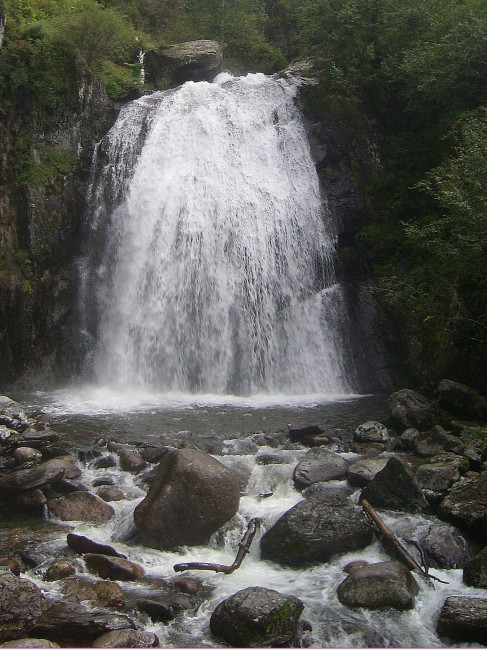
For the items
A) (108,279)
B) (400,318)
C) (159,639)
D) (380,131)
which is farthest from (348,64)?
(159,639)

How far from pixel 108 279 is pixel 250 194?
5.42 metres

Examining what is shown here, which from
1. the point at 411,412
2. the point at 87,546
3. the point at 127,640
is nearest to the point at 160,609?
the point at 127,640

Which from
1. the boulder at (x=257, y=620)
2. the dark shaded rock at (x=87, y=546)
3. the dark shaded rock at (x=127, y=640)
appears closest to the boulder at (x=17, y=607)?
the dark shaded rock at (x=127, y=640)

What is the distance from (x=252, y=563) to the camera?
8164mm

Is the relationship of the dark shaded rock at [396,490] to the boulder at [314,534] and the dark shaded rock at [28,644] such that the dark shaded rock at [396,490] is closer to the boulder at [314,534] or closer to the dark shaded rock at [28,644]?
the boulder at [314,534]

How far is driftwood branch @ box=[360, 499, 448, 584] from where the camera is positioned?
7.68 meters

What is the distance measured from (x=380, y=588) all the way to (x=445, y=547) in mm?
1407

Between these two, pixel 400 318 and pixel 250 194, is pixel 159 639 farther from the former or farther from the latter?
pixel 250 194

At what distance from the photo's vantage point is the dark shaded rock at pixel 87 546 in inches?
316

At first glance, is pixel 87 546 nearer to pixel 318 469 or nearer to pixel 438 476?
pixel 318 469

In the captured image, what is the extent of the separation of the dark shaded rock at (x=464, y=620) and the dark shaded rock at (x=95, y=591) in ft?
11.7

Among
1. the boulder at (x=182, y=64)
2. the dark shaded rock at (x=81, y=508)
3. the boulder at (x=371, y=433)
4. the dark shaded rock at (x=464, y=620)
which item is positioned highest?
the boulder at (x=182, y=64)

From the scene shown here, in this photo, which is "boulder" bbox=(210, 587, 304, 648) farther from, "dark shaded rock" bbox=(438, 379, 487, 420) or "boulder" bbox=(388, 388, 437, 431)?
"dark shaded rock" bbox=(438, 379, 487, 420)

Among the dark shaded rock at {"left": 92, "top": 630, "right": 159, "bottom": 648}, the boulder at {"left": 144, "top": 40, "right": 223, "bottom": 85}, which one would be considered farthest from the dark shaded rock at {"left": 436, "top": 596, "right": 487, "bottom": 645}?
the boulder at {"left": 144, "top": 40, "right": 223, "bottom": 85}
